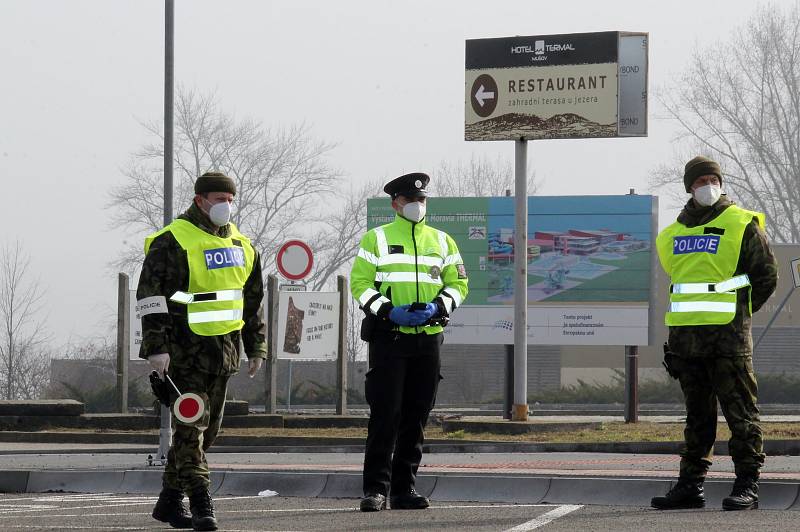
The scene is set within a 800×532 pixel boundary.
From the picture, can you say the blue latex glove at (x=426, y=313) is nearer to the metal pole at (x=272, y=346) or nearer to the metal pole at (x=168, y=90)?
the metal pole at (x=168, y=90)

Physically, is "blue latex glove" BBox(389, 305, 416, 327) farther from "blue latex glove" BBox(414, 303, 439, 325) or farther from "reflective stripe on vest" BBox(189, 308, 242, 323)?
"reflective stripe on vest" BBox(189, 308, 242, 323)

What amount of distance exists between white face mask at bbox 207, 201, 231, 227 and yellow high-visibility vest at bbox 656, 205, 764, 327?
2.63 m

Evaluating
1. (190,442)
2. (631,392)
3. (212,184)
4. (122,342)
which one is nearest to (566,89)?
(631,392)

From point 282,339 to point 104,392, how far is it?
21.7 ft

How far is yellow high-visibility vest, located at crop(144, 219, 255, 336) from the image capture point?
8.29 m

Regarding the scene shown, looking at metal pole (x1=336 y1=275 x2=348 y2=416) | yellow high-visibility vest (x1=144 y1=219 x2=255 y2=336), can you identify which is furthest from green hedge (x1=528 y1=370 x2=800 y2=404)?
yellow high-visibility vest (x1=144 y1=219 x2=255 y2=336)

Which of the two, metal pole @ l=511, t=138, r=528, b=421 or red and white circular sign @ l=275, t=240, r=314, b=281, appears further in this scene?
red and white circular sign @ l=275, t=240, r=314, b=281

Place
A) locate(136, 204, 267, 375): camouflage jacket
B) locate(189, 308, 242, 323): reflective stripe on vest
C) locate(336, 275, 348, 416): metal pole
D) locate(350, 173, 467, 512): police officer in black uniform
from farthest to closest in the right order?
locate(336, 275, 348, 416): metal pole, locate(350, 173, 467, 512): police officer in black uniform, locate(189, 308, 242, 323): reflective stripe on vest, locate(136, 204, 267, 375): camouflage jacket

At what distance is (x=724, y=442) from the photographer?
15.2 meters

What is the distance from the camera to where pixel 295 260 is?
22.8 m

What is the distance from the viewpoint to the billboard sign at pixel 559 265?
27047mm

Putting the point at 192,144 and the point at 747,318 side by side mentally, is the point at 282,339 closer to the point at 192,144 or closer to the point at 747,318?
the point at 747,318

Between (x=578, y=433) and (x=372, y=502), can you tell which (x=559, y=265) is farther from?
(x=372, y=502)

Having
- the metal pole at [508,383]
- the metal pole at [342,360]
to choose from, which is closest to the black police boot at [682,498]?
the metal pole at [508,383]
